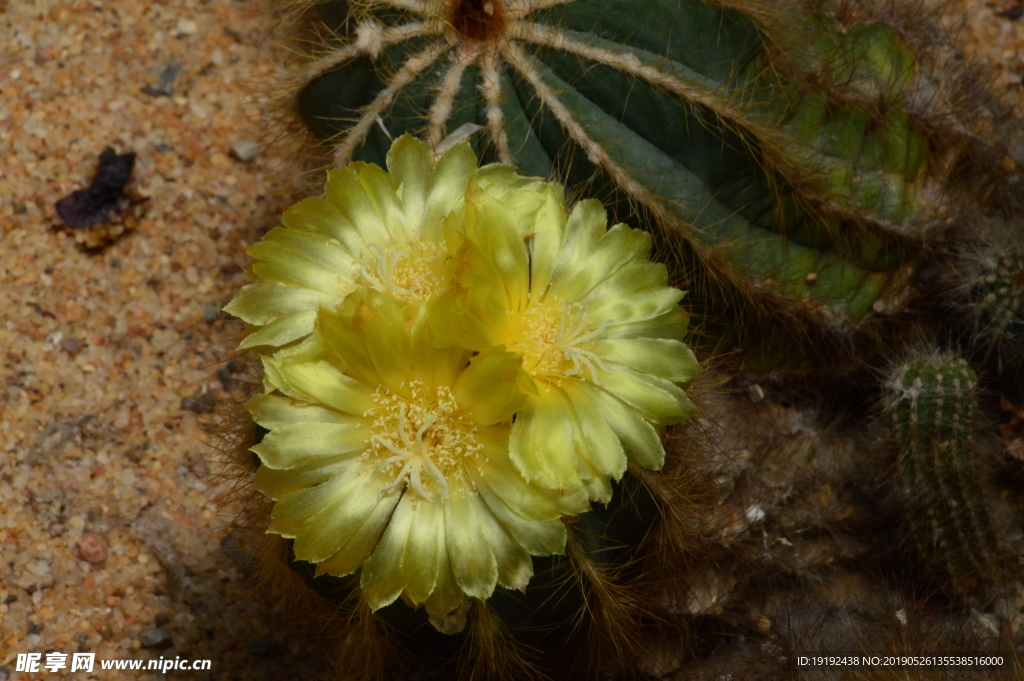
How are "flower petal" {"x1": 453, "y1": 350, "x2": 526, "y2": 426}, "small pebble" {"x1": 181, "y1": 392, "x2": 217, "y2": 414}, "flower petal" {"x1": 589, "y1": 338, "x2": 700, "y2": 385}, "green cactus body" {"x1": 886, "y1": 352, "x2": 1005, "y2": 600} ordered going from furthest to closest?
1. "small pebble" {"x1": 181, "y1": 392, "x2": 217, "y2": 414}
2. "green cactus body" {"x1": 886, "y1": 352, "x2": 1005, "y2": 600}
3. "flower petal" {"x1": 589, "y1": 338, "x2": 700, "y2": 385}
4. "flower petal" {"x1": 453, "y1": 350, "x2": 526, "y2": 426}

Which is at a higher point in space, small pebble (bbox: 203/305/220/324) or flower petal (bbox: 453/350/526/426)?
flower petal (bbox: 453/350/526/426)

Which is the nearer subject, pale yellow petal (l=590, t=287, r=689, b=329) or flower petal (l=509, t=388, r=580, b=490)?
flower petal (l=509, t=388, r=580, b=490)

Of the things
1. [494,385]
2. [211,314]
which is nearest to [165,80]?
[211,314]

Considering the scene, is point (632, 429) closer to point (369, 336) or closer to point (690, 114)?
point (369, 336)

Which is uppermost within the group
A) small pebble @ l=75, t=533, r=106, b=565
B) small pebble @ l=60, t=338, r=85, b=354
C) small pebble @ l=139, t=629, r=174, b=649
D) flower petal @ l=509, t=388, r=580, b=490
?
flower petal @ l=509, t=388, r=580, b=490

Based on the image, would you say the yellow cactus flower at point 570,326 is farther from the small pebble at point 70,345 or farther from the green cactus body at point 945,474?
the small pebble at point 70,345

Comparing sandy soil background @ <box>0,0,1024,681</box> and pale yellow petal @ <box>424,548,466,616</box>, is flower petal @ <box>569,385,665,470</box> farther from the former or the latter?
sandy soil background @ <box>0,0,1024,681</box>

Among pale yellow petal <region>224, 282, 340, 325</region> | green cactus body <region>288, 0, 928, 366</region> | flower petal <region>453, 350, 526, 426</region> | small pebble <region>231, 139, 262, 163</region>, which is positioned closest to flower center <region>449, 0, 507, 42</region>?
green cactus body <region>288, 0, 928, 366</region>
